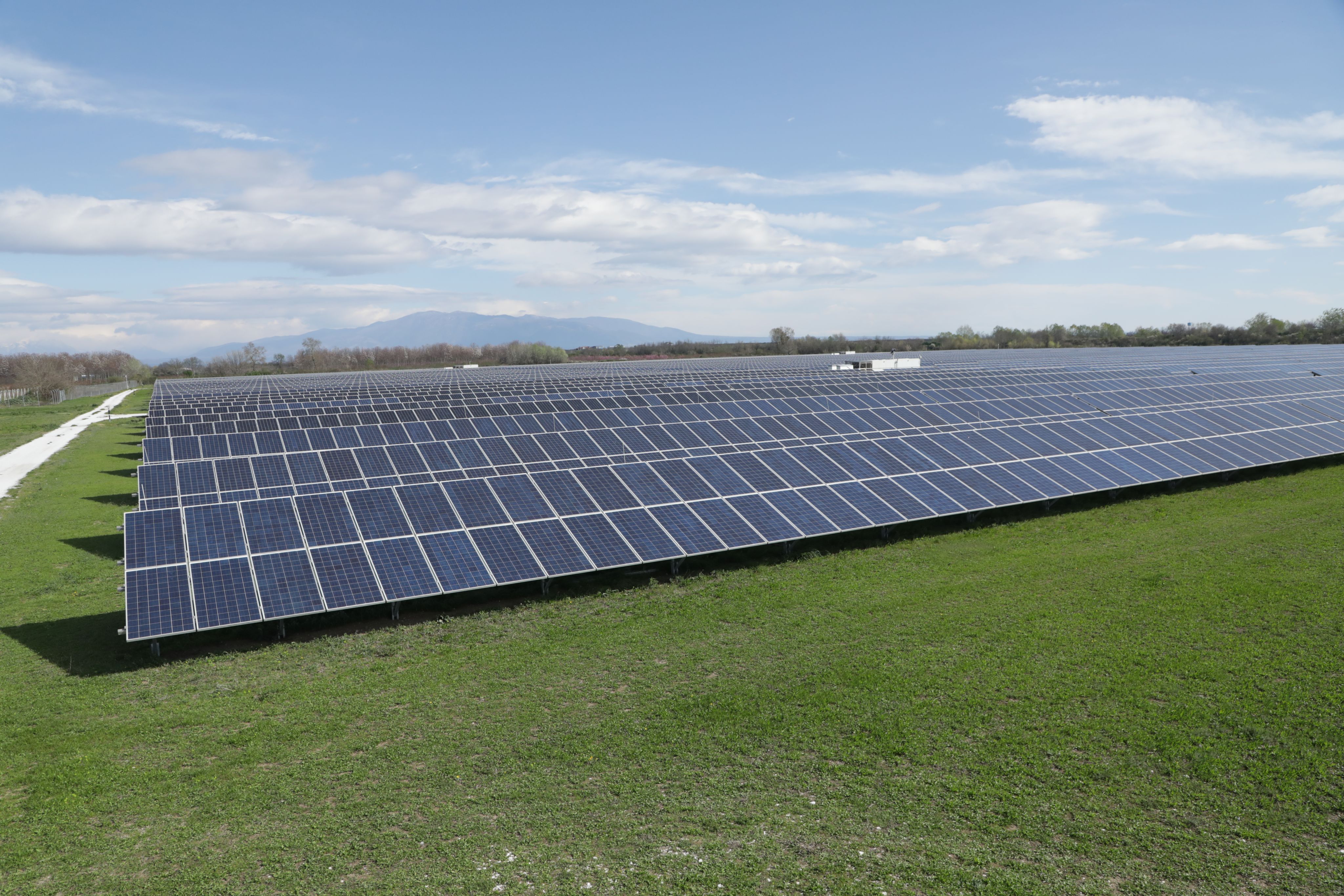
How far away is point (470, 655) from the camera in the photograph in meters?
15.3

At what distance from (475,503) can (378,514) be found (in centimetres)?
242

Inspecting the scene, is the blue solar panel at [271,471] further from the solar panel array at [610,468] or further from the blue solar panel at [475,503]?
the blue solar panel at [475,503]

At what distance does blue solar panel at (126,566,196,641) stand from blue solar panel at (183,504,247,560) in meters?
0.75

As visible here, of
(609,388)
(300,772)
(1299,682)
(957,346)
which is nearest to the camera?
(300,772)

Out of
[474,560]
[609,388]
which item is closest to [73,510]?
[474,560]

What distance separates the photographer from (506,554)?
18.1 meters

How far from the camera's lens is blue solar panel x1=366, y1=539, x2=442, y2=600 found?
1653cm

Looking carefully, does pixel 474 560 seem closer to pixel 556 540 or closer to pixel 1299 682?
pixel 556 540

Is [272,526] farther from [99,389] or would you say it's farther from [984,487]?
[99,389]

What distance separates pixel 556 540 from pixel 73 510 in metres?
22.3

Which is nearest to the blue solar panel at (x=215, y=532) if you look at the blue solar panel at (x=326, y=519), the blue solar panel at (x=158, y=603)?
the blue solar panel at (x=158, y=603)

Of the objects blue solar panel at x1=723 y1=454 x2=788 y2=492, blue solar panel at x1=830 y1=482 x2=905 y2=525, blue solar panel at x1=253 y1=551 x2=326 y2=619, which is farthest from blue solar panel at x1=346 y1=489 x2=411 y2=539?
blue solar panel at x1=830 y1=482 x2=905 y2=525

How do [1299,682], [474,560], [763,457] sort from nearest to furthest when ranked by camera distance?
[1299,682], [474,560], [763,457]

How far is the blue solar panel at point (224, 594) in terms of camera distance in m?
15.1
